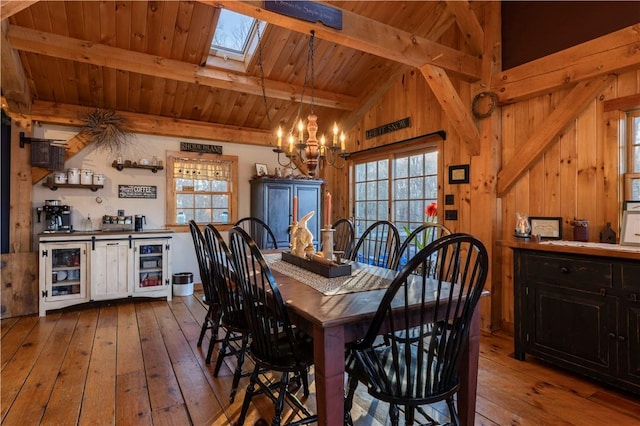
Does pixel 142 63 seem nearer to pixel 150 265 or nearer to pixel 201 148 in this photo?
pixel 201 148

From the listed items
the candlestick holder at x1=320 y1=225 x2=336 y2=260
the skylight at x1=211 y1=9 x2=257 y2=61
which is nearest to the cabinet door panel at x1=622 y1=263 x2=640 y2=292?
the candlestick holder at x1=320 y1=225 x2=336 y2=260

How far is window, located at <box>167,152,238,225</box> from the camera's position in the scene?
196 inches

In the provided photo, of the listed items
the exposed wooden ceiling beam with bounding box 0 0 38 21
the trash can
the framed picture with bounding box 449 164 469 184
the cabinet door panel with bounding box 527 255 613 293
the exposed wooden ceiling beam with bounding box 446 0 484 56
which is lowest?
the trash can

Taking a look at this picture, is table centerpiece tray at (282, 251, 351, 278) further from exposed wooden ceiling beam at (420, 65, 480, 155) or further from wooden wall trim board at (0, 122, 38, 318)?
wooden wall trim board at (0, 122, 38, 318)

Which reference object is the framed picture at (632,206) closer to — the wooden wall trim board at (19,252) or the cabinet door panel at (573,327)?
the cabinet door panel at (573,327)

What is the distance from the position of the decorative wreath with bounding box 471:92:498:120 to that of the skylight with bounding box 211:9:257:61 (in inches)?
101

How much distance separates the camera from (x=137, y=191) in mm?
4723

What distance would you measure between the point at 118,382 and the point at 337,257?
1.73 m

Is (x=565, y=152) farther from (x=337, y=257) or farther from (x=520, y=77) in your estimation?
(x=337, y=257)

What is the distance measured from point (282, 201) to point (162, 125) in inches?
77.0

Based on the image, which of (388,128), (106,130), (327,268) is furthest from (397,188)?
(106,130)

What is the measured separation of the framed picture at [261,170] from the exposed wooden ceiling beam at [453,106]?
2.93 m

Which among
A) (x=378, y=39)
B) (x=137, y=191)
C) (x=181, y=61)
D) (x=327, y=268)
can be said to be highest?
(x=181, y=61)

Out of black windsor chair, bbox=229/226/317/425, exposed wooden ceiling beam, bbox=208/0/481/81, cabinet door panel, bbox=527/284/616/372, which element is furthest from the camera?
exposed wooden ceiling beam, bbox=208/0/481/81
